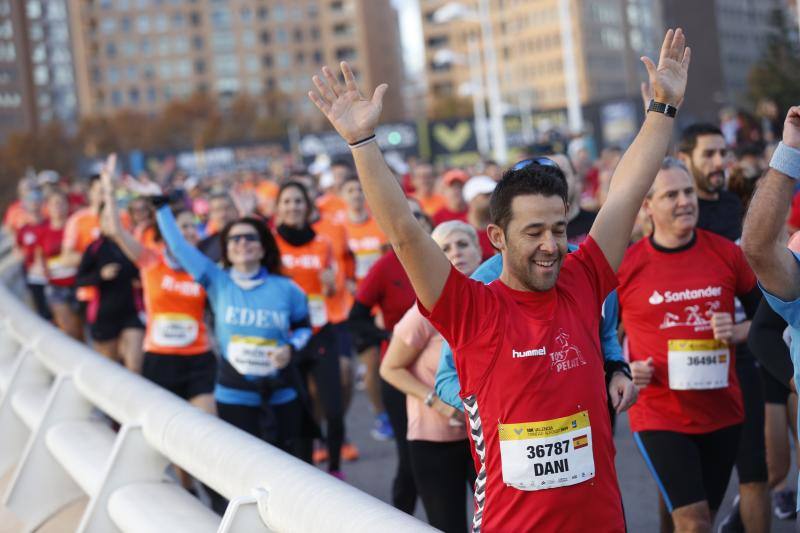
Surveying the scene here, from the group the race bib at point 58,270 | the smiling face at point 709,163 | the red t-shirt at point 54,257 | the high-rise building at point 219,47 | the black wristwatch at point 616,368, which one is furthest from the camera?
the high-rise building at point 219,47

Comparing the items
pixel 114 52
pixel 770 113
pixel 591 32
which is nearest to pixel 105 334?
pixel 770 113

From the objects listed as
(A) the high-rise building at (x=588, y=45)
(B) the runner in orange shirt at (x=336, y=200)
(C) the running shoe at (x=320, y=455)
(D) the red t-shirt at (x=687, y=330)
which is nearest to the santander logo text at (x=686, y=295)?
(D) the red t-shirt at (x=687, y=330)

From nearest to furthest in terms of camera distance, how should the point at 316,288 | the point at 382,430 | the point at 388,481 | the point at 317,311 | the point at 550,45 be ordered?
the point at 388,481, the point at 317,311, the point at 316,288, the point at 382,430, the point at 550,45

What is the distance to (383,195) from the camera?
12.0 feet

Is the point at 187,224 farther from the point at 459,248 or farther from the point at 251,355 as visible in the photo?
the point at 459,248

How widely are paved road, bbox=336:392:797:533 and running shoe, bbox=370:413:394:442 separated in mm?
Answer: 63

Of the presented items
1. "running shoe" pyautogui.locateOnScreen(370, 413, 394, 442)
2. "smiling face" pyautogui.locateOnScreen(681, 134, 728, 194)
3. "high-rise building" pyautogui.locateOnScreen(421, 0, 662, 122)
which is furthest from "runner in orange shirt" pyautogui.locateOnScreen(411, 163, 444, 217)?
"high-rise building" pyautogui.locateOnScreen(421, 0, 662, 122)

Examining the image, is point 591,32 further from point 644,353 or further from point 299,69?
point 644,353

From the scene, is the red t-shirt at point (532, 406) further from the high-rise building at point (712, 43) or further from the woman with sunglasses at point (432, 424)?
the high-rise building at point (712, 43)

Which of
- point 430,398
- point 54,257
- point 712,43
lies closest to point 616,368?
Result: point 430,398

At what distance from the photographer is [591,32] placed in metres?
142

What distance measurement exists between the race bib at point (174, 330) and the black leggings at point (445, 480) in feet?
11.1

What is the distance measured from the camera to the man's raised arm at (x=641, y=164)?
414 centimetres

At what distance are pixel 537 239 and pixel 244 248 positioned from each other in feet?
12.3
